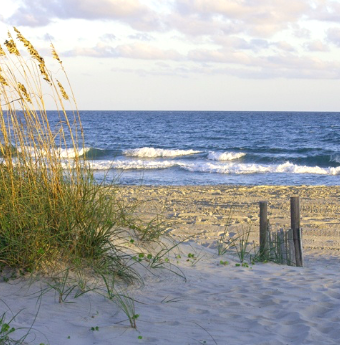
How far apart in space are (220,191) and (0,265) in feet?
28.9

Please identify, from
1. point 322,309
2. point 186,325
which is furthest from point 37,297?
point 322,309

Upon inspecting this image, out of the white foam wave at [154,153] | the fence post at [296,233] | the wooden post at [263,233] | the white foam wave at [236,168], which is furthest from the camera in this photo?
the white foam wave at [154,153]

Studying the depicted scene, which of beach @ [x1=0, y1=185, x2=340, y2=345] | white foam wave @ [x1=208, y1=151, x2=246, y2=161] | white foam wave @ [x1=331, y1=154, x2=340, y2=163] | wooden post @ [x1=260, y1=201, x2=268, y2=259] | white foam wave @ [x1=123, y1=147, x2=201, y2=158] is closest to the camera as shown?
beach @ [x1=0, y1=185, x2=340, y2=345]

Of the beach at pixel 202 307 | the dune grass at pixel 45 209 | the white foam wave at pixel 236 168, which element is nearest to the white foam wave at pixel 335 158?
the white foam wave at pixel 236 168

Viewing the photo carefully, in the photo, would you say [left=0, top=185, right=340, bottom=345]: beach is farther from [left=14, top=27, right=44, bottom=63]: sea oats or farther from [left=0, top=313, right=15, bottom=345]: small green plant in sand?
[left=14, top=27, right=44, bottom=63]: sea oats

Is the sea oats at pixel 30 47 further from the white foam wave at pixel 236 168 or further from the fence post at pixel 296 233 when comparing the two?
the white foam wave at pixel 236 168

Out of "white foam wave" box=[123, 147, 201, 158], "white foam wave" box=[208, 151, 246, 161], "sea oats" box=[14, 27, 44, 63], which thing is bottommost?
"white foam wave" box=[208, 151, 246, 161]

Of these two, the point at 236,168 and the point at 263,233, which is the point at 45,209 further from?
the point at 236,168

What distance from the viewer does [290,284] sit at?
4.55 meters

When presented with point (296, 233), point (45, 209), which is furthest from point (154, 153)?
point (45, 209)

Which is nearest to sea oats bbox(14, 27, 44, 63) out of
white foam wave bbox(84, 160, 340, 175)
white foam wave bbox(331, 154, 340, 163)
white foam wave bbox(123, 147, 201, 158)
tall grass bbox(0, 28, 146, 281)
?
tall grass bbox(0, 28, 146, 281)

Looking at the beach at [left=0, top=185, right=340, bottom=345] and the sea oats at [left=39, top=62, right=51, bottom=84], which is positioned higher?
the sea oats at [left=39, top=62, right=51, bottom=84]

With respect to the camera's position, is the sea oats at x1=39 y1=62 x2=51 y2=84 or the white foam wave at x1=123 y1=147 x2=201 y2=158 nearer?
the sea oats at x1=39 y1=62 x2=51 y2=84

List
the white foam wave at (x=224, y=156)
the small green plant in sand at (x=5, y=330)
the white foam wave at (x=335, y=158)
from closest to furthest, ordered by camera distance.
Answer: the small green plant in sand at (x=5, y=330), the white foam wave at (x=335, y=158), the white foam wave at (x=224, y=156)
